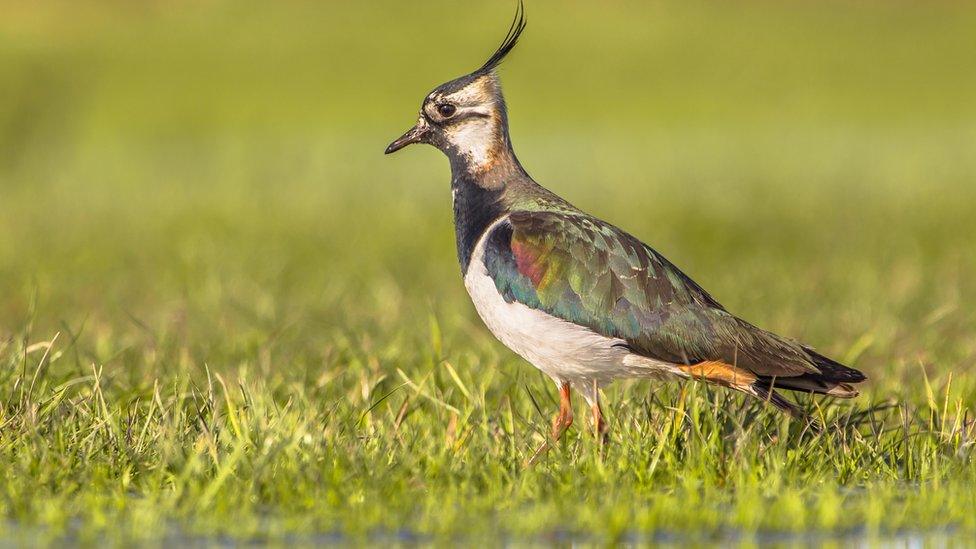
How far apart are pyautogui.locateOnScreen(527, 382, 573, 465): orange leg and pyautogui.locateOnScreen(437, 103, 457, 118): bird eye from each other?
4.89 ft

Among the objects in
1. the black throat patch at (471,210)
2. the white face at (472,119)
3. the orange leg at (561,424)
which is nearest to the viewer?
the orange leg at (561,424)

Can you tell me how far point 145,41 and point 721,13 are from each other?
15.1 metres

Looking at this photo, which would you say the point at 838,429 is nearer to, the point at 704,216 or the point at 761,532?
the point at 761,532

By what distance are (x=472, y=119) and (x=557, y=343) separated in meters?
1.41

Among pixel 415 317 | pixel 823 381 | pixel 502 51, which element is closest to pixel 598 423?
pixel 823 381

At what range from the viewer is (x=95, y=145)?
2922 centimetres

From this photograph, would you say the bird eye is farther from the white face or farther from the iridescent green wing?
the iridescent green wing

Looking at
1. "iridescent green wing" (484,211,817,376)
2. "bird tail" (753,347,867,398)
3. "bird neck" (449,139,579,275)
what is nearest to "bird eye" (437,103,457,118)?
"bird neck" (449,139,579,275)

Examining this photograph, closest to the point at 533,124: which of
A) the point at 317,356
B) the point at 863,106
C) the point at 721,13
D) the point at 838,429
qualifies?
the point at 863,106

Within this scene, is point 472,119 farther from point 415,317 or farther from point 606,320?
point 415,317

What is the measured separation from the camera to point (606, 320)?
6.11 meters

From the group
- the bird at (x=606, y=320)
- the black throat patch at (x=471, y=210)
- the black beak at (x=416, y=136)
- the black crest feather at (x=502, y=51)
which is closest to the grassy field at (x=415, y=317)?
the bird at (x=606, y=320)

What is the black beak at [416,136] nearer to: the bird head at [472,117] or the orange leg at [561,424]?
the bird head at [472,117]

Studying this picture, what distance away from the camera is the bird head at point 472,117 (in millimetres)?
6957
